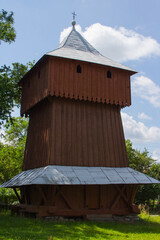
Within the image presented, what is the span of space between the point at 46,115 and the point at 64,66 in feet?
10.2

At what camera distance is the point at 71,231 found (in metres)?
12.1

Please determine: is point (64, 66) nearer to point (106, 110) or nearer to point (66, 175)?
point (106, 110)

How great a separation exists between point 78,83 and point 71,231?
8656mm

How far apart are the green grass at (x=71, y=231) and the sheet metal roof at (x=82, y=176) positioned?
1.93 meters

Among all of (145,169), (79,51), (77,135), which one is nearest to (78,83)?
(77,135)

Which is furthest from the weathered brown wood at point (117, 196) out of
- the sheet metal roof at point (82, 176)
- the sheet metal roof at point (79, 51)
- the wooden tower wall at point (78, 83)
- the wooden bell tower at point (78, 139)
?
the sheet metal roof at point (79, 51)

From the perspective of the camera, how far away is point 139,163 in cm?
3191

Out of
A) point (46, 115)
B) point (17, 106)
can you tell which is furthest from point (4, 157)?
point (46, 115)

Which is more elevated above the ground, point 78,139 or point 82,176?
point 78,139

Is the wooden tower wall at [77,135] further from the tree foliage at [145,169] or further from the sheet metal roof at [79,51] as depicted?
the tree foliage at [145,169]

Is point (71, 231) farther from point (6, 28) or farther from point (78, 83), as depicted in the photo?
point (6, 28)

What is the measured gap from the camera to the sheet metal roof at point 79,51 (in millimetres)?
17905

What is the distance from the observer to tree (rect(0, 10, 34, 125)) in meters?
20.3

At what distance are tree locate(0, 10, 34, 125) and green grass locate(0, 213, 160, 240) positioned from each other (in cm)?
905
